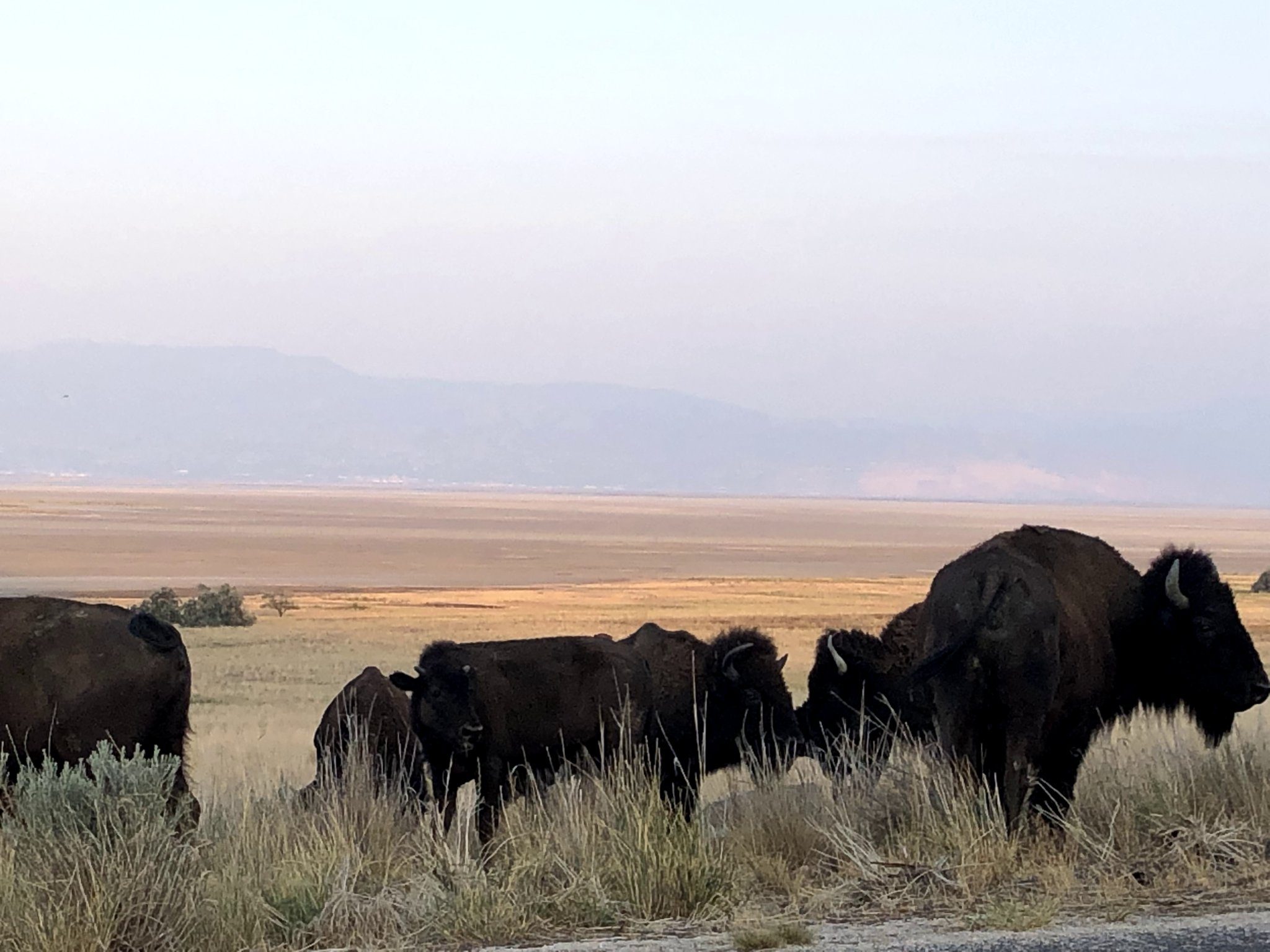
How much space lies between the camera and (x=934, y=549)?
99.8m

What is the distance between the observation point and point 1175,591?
9.79m

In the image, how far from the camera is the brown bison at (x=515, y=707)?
10.4m

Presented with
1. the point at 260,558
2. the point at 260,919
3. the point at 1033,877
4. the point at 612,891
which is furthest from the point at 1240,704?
the point at 260,558

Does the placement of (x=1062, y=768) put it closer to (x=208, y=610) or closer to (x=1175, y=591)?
(x=1175, y=591)

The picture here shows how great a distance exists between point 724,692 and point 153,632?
4.73m

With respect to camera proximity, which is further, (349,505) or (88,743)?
(349,505)

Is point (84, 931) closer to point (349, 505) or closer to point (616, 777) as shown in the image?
point (616, 777)

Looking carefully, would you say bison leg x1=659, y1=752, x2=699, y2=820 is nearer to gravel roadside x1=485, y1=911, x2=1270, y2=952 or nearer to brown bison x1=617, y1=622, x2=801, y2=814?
brown bison x1=617, y1=622, x2=801, y2=814

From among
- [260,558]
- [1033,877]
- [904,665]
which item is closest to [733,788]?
[904,665]

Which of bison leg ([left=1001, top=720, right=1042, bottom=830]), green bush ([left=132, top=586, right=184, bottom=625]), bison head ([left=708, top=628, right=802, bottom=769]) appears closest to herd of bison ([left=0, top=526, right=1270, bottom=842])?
bison leg ([left=1001, top=720, right=1042, bottom=830])

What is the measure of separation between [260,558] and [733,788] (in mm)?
66476

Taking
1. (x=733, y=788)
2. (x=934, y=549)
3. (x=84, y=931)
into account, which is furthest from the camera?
(x=934, y=549)

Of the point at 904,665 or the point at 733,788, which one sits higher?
the point at 904,665

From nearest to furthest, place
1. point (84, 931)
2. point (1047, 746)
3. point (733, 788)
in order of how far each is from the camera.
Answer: point (84, 931) → point (1047, 746) → point (733, 788)
